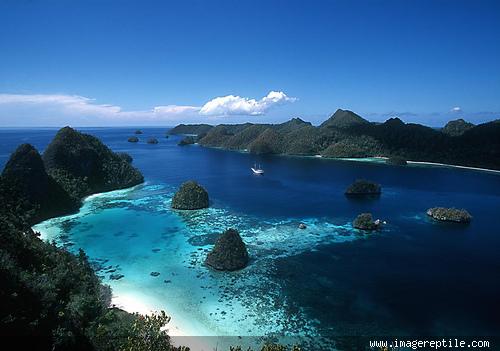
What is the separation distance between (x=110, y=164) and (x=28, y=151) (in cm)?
2861

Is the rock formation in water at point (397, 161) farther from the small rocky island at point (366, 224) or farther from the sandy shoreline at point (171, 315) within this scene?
the sandy shoreline at point (171, 315)

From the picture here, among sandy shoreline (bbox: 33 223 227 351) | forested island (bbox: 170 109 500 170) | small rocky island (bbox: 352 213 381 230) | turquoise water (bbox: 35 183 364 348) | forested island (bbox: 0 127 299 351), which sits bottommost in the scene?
sandy shoreline (bbox: 33 223 227 351)

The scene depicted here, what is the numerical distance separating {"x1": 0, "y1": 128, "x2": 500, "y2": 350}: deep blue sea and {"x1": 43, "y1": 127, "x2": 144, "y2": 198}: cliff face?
495 centimetres

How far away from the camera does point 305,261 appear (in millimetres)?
48375

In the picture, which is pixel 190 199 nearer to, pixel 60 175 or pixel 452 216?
pixel 60 175

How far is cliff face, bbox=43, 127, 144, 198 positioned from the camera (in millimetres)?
83812

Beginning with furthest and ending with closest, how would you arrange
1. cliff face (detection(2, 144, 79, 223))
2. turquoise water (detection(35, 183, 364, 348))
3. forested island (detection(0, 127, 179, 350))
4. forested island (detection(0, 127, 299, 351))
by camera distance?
cliff face (detection(2, 144, 79, 223)) → turquoise water (detection(35, 183, 364, 348)) → forested island (detection(0, 127, 179, 350)) → forested island (detection(0, 127, 299, 351))

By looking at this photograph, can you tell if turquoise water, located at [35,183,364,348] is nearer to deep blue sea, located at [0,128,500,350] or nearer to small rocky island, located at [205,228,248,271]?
deep blue sea, located at [0,128,500,350]

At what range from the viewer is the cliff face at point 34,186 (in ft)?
212

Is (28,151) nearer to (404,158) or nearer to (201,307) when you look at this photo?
(201,307)

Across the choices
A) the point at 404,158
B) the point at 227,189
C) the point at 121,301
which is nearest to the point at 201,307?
the point at 121,301

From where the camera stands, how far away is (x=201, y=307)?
119 ft

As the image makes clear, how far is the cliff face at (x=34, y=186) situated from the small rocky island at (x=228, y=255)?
37.8 meters

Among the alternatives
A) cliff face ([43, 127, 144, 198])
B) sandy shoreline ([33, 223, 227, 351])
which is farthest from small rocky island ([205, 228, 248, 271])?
cliff face ([43, 127, 144, 198])
